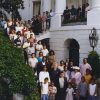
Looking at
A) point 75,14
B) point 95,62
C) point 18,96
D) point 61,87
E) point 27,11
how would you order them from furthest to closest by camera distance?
point 27,11
point 75,14
point 95,62
point 61,87
point 18,96

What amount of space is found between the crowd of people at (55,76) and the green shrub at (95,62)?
5.54 ft

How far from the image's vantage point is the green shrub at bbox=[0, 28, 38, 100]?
68.2 feet

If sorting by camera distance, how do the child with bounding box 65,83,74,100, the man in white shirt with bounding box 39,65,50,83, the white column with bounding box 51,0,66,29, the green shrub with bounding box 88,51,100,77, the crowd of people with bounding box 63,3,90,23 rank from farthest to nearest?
the white column with bounding box 51,0,66,29, the crowd of people with bounding box 63,3,90,23, the green shrub with bounding box 88,51,100,77, the child with bounding box 65,83,74,100, the man in white shirt with bounding box 39,65,50,83

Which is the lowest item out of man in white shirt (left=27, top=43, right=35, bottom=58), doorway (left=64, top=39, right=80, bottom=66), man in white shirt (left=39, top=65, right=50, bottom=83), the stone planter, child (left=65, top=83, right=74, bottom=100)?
child (left=65, top=83, right=74, bottom=100)

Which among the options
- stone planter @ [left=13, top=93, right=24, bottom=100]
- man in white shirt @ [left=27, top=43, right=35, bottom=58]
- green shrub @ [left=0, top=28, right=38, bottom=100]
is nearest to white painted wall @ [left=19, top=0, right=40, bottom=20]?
man in white shirt @ [left=27, top=43, right=35, bottom=58]

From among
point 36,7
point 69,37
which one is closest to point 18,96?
point 69,37

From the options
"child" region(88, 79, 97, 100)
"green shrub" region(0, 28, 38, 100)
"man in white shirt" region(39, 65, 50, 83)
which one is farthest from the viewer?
"man in white shirt" region(39, 65, 50, 83)

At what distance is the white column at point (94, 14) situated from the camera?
30484mm

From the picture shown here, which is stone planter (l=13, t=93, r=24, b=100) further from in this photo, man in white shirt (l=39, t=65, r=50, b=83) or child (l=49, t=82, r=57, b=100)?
child (l=49, t=82, r=57, b=100)

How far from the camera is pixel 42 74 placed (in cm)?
2356

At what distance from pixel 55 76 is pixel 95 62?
15.8ft

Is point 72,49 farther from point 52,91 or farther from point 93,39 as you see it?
point 52,91

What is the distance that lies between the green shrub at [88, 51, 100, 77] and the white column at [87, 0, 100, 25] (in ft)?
7.86

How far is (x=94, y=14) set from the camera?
30.7m
